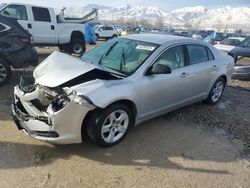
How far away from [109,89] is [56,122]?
2.76ft

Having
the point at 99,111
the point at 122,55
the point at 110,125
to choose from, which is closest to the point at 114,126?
the point at 110,125

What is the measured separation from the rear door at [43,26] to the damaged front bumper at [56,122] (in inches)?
372

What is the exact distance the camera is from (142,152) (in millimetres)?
4484

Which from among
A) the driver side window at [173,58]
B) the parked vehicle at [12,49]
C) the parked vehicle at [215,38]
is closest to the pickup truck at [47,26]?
the parked vehicle at [12,49]

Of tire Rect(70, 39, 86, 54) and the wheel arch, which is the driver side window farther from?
tire Rect(70, 39, 86, 54)

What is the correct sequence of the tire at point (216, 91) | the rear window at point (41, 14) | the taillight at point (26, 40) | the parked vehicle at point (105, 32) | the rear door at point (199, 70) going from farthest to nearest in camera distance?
the parked vehicle at point (105, 32), the rear window at point (41, 14), the taillight at point (26, 40), the tire at point (216, 91), the rear door at point (199, 70)

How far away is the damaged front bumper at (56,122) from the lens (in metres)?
3.92

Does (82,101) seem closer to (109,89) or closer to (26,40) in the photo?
(109,89)

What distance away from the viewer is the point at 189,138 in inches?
201

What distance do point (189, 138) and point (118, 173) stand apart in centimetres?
170

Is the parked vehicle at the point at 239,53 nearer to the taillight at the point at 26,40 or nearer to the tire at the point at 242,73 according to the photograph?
the tire at the point at 242,73

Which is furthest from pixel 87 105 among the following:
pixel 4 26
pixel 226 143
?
pixel 4 26

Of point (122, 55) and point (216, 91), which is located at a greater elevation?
point (122, 55)

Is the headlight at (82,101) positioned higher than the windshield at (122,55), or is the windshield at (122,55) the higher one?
the windshield at (122,55)
